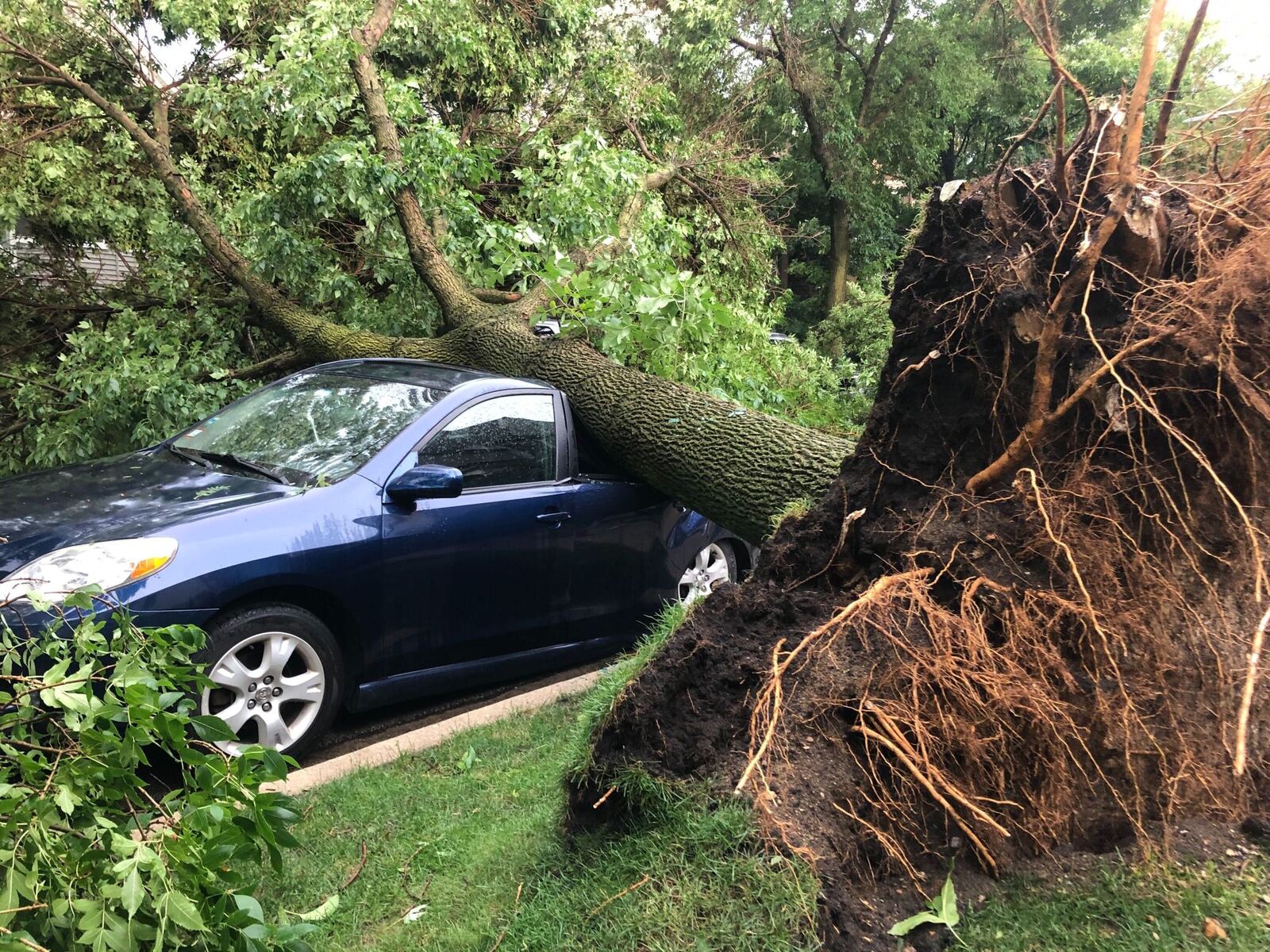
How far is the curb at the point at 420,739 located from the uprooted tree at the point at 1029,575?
58.8 inches

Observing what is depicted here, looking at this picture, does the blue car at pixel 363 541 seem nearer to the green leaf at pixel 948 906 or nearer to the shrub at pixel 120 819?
the shrub at pixel 120 819

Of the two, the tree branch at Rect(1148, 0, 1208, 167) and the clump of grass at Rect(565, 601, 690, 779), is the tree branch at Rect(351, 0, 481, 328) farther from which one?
the tree branch at Rect(1148, 0, 1208, 167)

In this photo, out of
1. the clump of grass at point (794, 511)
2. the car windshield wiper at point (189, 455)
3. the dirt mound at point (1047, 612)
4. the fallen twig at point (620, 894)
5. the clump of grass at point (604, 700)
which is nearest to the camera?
the fallen twig at point (620, 894)

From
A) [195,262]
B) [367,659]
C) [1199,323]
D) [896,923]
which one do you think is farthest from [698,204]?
[896,923]

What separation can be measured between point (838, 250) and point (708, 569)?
54.8 ft

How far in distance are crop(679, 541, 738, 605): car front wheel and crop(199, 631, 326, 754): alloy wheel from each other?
2185 millimetres

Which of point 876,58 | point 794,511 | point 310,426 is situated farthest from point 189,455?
point 876,58

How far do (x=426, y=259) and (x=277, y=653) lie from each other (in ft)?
13.0

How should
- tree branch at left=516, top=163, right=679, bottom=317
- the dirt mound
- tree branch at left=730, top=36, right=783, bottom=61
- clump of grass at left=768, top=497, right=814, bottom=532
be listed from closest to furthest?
the dirt mound < clump of grass at left=768, top=497, right=814, bottom=532 < tree branch at left=516, top=163, right=679, bottom=317 < tree branch at left=730, top=36, right=783, bottom=61

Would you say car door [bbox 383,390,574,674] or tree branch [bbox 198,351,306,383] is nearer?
car door [bbox 383,390,574,674]

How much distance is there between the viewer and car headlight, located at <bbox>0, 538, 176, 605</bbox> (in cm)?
301

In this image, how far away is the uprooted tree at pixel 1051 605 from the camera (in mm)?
2121

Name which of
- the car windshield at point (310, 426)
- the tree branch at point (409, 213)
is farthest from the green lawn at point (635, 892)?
the tree branch at point (409, 213)

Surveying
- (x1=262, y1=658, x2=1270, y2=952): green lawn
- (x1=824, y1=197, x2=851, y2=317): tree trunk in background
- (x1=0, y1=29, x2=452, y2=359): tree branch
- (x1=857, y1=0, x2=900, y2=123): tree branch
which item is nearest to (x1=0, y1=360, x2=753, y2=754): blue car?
(x1=262, y1=658, x2=1270, y2=952): green lawn
